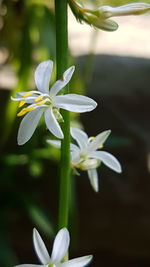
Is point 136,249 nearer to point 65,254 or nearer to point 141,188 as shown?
point 141,188

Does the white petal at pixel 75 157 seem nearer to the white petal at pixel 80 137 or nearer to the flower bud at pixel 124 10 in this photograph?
the white petal at pixel 80 137

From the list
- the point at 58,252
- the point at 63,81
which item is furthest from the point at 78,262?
the point at 63,81

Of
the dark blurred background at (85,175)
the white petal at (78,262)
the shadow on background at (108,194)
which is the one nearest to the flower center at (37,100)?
the white petal at (78,262)

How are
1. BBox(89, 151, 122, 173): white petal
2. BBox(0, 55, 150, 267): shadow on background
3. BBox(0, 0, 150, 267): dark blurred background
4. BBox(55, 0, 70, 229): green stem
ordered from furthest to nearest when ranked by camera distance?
BBox(0, 55, 150, 267): shadow on background, BBox(0, 0, 150, 267): dark blurred background, BBox(89, 151, 122, 173): white petal, BBox(55, 0, 70, 229): green stem

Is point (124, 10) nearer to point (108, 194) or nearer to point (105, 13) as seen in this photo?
point (105, 13)

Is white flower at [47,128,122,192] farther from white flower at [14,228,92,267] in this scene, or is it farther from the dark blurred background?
the dark blurred background

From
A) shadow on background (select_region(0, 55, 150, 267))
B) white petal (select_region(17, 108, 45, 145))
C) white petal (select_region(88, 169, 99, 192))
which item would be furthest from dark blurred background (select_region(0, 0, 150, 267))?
white petal (select_region(17, 108, 45, 145))

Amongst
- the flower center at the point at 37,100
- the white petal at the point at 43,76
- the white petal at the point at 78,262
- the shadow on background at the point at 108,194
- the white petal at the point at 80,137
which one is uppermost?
the white petal at the point at 43,76
